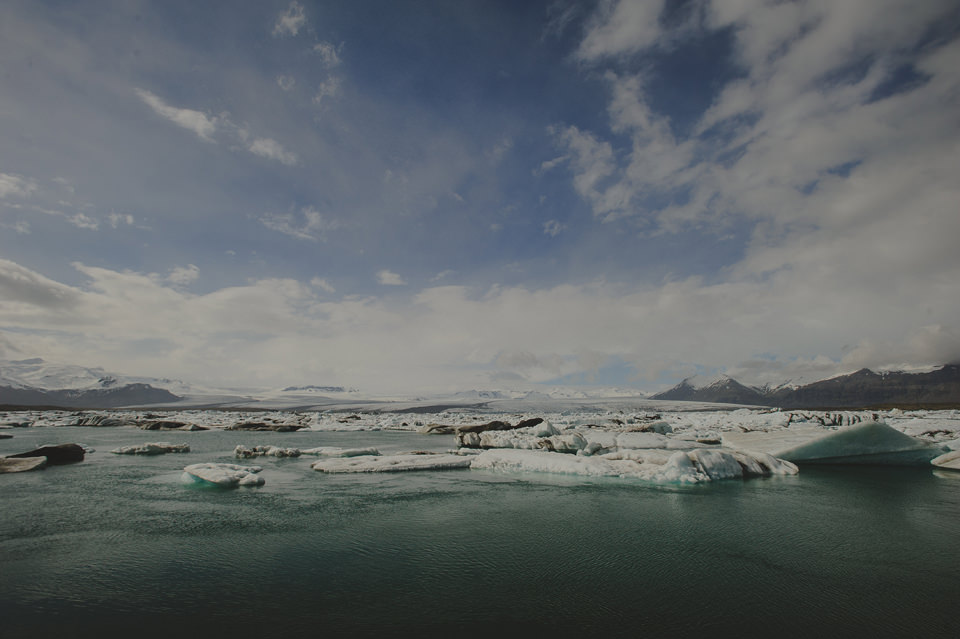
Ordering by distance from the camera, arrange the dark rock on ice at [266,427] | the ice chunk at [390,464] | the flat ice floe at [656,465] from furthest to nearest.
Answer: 1. the dark rock on ice at [266,427]
2. the ice chunk at [390,464]
3. the flat ice floe at [656,465]

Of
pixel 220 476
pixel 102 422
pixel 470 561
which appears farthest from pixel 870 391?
pixel 102 422

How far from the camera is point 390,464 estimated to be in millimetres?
15281

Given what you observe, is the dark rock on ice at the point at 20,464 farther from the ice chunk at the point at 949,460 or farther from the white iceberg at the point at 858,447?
the ice chunk at the point at 949,460

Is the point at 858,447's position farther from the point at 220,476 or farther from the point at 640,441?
the point at 220,476

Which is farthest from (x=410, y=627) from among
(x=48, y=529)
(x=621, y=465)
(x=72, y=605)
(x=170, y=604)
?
(x=621, y=465)

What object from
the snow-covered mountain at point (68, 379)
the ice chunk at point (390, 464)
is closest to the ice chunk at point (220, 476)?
the ice chunk at point (390, 464)

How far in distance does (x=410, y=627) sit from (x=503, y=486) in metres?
8.27

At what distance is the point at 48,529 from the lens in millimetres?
7648

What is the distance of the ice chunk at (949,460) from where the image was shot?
15.7m

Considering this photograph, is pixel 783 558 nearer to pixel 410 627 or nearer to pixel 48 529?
pixel 410 627

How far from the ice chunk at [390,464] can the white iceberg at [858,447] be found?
501 inches

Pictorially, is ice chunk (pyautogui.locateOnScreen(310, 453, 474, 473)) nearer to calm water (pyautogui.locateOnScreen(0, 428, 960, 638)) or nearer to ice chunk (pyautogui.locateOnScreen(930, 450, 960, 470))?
calm water (pyautogui.locateOnScreen(0, 428, 960, 638))

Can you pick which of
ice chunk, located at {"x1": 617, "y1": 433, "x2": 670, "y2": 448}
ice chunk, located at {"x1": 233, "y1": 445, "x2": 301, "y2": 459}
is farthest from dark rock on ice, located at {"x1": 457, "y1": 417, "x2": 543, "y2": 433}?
ice chunk, located at {"x1": 233, "y1": 445, "x2": 301, "y2": 459}

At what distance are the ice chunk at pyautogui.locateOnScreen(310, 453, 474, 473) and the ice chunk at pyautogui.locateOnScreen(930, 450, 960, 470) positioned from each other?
18059 mm
